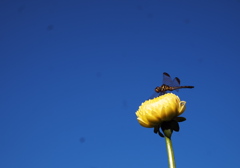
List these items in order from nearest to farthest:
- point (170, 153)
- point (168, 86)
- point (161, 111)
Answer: point (170, 153) → point (161, 111) → point (168, 86)

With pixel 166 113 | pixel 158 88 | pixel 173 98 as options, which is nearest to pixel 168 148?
pixel 166 113

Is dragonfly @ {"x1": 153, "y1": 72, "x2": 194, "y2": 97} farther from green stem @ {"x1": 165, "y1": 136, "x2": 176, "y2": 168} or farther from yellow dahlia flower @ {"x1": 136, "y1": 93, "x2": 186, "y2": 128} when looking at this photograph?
green stem @ {"x1": 165, "y1": 136, "x2": 176, "y2": 168}

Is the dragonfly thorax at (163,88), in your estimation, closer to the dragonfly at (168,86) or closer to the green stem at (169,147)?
the dragonfly at (168,86)

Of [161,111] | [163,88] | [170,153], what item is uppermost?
[163,88]

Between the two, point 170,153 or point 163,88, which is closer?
point 170,153

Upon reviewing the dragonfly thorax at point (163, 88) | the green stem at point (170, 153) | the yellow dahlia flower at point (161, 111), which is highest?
the dragonfly thorax at point (163, 88)

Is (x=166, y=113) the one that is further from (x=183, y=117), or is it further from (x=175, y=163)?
(x=175, y=163)

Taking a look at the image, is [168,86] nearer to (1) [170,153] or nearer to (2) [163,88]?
(2) [163,88]

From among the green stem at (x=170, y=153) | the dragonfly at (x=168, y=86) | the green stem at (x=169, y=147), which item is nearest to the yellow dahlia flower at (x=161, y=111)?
the green stem at (x=169, y=147)

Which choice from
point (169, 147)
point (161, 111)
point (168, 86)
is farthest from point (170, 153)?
point (168, 86)
